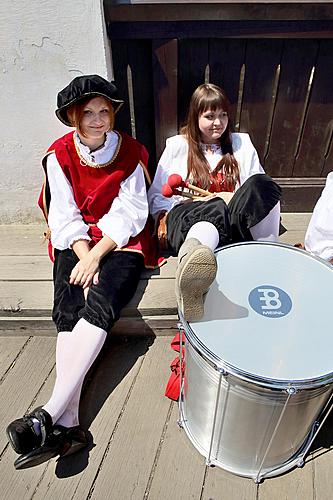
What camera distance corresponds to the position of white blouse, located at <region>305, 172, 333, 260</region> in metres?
1.58

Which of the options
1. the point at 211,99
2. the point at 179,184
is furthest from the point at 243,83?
the point at 179,184

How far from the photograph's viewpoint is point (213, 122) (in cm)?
185

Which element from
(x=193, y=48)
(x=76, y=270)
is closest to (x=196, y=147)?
(x=193, y=48)

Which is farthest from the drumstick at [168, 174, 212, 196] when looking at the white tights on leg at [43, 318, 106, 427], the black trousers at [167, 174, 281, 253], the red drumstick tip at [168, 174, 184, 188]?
the white tights on leg at [43, 318, 106, 427]

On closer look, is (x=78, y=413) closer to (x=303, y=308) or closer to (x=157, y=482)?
(x=157, y=482)

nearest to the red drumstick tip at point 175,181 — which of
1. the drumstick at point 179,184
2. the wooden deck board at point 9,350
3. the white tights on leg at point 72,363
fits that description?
the drumstick at point 179,184

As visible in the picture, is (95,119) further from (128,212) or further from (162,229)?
(162,229)

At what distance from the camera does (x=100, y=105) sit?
5.21 ft

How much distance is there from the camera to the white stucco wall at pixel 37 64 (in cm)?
174

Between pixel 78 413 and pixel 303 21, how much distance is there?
1938 mm

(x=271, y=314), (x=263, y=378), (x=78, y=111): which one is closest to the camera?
(x=263, y=378)

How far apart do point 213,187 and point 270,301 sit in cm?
86

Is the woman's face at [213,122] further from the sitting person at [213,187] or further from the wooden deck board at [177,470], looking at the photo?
the wooden deck board at [177,470]

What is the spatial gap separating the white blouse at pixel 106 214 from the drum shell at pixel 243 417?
691mm
